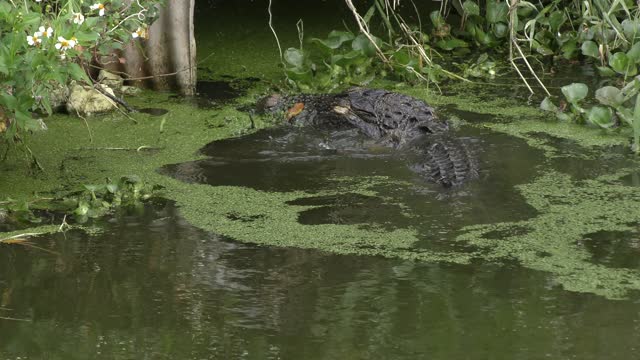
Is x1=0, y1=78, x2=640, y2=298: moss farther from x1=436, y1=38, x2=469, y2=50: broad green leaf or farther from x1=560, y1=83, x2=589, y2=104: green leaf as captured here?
x1=436, y1=38, x2=469, y2=50: broad green leaf

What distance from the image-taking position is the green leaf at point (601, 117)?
5.64 metres

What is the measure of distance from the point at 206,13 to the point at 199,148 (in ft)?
8.97

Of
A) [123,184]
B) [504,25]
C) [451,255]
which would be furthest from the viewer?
[504,25]

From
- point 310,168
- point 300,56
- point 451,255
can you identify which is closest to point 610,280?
point 451,255

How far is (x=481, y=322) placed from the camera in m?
3.46

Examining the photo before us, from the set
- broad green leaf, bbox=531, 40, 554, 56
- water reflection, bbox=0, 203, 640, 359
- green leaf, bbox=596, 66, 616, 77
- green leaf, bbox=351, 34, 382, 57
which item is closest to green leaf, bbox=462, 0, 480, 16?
broad green leaf, bbox=531, 40, 554, 56

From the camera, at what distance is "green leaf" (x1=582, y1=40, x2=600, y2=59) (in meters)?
6.50

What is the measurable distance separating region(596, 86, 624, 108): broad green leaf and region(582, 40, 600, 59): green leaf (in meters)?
0.85

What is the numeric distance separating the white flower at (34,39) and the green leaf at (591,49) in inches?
147

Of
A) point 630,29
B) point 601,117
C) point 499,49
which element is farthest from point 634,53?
point 499,49

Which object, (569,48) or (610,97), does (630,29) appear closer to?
(569,48)

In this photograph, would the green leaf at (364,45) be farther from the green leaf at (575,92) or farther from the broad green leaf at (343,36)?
the green leaf at (575,92)

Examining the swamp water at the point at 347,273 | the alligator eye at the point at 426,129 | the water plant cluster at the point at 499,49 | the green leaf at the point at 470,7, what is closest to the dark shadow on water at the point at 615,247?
the swamp water at the point at 347,273

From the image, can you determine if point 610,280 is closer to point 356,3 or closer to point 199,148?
point 199,148
